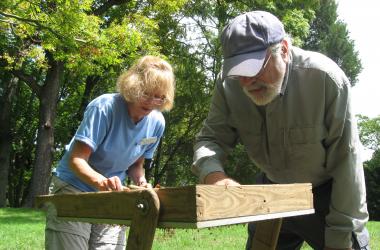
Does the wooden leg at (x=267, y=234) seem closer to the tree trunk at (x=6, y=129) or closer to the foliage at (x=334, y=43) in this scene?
the tree trunk at (x=6, y=129)

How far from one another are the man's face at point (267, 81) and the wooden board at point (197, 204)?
17.4 inches

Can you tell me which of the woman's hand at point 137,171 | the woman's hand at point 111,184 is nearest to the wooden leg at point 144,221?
the woman's hand at point 111,184

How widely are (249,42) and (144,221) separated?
985 mm

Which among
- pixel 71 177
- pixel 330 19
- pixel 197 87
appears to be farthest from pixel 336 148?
pixel 330 19

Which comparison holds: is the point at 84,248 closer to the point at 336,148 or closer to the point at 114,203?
the point at 114,203

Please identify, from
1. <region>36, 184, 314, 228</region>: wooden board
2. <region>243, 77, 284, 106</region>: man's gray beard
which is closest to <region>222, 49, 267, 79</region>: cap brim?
<region>243, 77, 284, 106</region>: man's gray beard

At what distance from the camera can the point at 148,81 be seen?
2.78 metres

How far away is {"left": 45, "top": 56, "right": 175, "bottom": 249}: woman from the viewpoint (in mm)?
2736

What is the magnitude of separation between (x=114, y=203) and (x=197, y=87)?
1748 cm

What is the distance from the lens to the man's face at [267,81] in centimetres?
220

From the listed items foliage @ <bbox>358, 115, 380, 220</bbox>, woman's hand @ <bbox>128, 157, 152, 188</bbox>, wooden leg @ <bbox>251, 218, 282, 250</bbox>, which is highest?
woman's hand @ <bbox>128, 157, 152, 188</bbox>

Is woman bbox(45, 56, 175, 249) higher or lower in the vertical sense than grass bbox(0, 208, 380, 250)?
higher

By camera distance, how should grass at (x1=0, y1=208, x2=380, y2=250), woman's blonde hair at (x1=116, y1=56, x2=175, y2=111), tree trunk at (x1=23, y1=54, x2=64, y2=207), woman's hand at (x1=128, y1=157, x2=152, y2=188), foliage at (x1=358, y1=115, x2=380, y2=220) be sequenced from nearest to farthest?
1. woman's blonde hair at (x1=116, y1=56, x2=175, y2=111)
2. woman's hand at (x1=128, y1=157, x2=152, y2=188)
3. grass at (x1=0, y1=208, x2=380, y2=250)
4. tree trunk at (x1=23, y1=54, x2=64, y2=207)
5. foliage at (x1=358, y1=115, x2=380, y2=220)

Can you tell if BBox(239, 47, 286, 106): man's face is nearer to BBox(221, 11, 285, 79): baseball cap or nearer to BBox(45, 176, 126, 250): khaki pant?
BBox(221, 11, 285, 79): baseball cap
